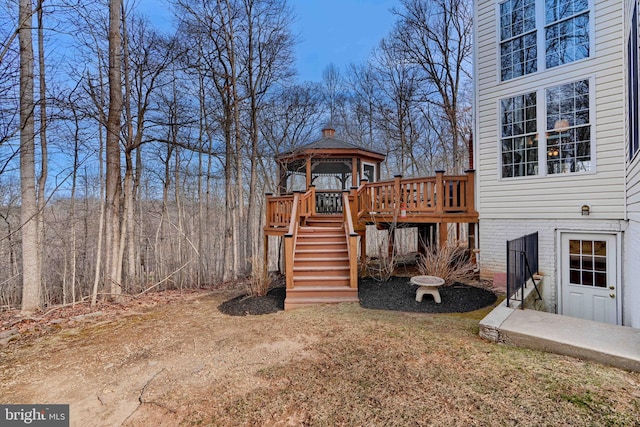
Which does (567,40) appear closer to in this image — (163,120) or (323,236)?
(323,236)

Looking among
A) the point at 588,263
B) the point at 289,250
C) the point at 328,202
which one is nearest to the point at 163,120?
the point at 328,202

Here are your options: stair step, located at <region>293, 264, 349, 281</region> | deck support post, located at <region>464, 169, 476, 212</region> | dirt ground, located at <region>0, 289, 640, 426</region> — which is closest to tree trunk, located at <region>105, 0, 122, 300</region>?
dirt ground, located at <region>0, 289, 640, 426</region>

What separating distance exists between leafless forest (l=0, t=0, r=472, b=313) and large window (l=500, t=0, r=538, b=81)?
6703 millimetres

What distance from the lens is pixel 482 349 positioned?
3.33 meters

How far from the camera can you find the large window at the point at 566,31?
5859 mm

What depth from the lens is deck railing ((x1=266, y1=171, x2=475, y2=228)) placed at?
7.14m

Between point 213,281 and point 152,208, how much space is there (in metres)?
4.93

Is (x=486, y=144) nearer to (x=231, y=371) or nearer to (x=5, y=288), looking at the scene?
(x=231, y=371)

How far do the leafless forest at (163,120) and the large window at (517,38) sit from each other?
6703 millimetres

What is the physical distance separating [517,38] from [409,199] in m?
4.26

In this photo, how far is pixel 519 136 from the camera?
6613 millimetres

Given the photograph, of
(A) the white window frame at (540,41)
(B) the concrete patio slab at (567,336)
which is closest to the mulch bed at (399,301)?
(B) the concrete patio slab at (567,336)

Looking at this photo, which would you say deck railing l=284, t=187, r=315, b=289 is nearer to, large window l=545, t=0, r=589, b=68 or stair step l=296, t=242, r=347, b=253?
stair step l=296, t=242, r=347, b=253

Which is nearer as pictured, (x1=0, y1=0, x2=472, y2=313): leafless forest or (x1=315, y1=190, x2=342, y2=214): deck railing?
(x1=0, y1=0, x2=472, y2=313): leafless forest
